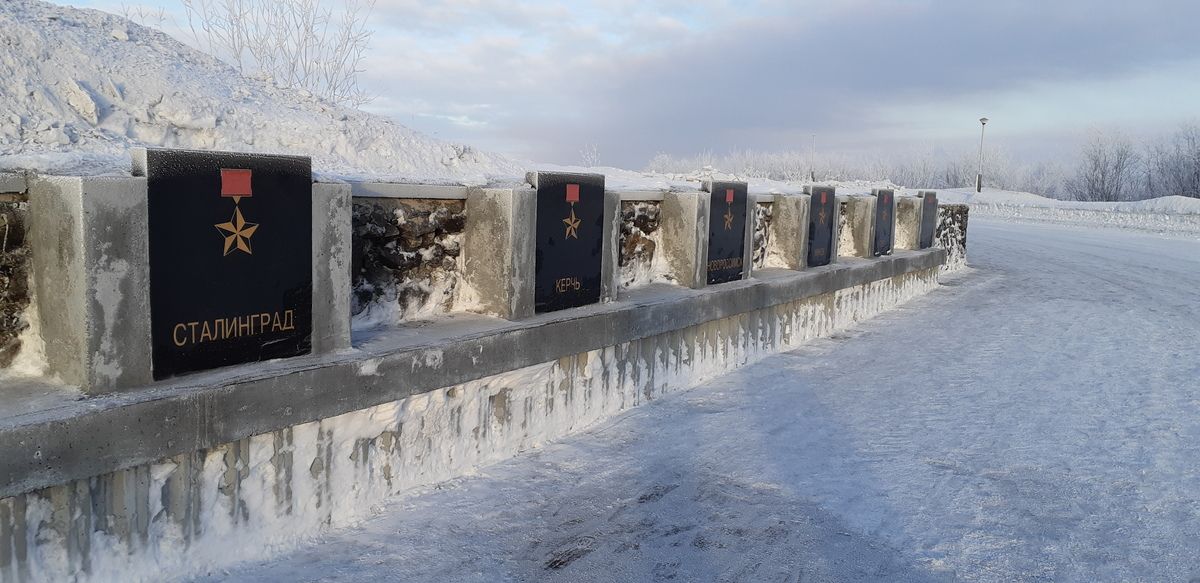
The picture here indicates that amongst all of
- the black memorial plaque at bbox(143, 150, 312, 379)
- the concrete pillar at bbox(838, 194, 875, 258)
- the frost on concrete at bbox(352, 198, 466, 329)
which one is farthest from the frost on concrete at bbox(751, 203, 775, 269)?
the black memorial plaque at bbox(143, 150, 312, 379)

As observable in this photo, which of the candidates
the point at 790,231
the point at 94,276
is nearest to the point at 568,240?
the point at 94,276

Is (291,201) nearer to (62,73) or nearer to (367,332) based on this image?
(367,332)

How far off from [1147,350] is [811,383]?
3.96 meters

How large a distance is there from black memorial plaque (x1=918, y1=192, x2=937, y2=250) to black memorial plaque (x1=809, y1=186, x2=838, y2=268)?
4324 millimetres

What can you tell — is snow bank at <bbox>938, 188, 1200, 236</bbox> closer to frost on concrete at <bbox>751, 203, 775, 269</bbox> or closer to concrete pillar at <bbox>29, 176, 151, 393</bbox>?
frost on concrete at <bbox>751, 203, 775, 269</bbox>

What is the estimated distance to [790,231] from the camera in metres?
9.27

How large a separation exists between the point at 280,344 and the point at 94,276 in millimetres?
943

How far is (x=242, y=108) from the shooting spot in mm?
11336

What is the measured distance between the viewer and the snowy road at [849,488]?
3756 millimetres

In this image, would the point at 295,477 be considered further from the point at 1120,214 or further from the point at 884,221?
the point at 1120,214

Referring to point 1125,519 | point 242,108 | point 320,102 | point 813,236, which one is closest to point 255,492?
point 1125,519

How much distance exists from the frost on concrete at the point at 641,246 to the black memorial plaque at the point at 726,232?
1.51 ft

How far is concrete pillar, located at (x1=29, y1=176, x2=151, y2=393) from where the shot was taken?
3.15 metres

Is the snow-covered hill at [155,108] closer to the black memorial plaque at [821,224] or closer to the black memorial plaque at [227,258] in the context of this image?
the black memorial plaque at [227,258]
